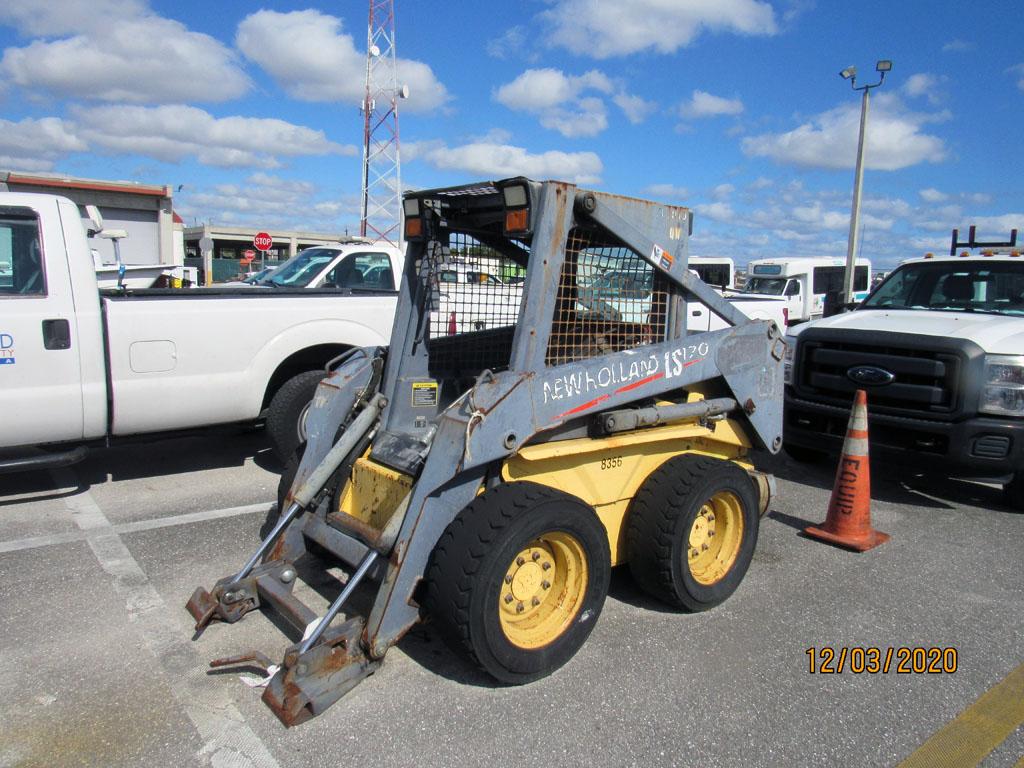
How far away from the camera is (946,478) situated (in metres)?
6.83

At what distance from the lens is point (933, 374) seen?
565 cm

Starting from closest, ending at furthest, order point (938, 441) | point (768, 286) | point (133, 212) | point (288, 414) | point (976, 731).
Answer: point (976, 731)
point (938, 441)
point (288, 414)
point (768, 286)
point (133, 212)

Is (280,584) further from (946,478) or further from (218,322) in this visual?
(946,478)

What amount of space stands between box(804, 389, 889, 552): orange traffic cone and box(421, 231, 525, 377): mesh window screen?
2.40 meters

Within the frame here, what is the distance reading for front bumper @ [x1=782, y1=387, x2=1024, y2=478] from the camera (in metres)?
5.41

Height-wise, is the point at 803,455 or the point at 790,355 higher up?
the point at 790,355

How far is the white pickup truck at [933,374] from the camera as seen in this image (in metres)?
5.47

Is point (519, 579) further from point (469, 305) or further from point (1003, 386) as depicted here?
point (1003, 386)

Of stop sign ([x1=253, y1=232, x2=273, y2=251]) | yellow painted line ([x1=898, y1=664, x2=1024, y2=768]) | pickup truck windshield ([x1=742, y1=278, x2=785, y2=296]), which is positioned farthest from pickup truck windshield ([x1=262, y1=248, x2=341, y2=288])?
pickup truck windshield ([x1=742, y1=278, x2=785, y2=296])

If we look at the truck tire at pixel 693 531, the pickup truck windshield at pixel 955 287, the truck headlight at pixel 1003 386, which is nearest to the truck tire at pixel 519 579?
the truck tire at pixel 693 531

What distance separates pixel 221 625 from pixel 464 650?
140cm

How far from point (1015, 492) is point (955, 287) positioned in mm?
2022

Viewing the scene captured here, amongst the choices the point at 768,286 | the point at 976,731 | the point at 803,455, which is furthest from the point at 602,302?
the point at 768,286

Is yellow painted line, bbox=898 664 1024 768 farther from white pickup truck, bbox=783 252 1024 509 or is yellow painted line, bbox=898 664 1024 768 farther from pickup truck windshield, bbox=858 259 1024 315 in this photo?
pickup truck windshield, bbox=858 259 1024 315
